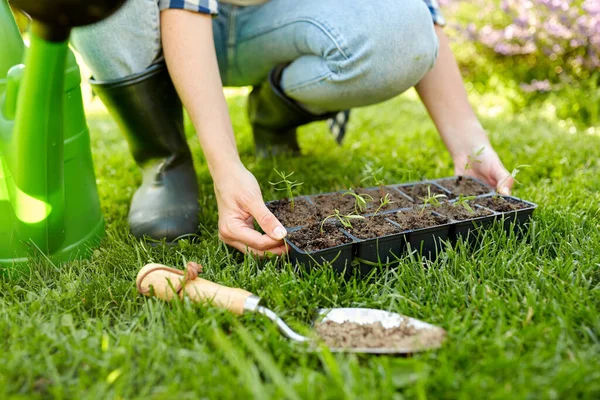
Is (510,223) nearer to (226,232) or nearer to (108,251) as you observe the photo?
(226,232)

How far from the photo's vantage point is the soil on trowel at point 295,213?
1.33 m

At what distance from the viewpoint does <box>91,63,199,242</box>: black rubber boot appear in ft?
4.80

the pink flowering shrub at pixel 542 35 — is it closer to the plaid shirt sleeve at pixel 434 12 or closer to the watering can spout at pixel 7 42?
the plaid shirt sleeve at pixel 434 12

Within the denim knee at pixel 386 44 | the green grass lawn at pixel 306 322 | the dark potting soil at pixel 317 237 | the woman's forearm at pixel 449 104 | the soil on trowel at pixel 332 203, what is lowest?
the green grass lawn at pixel 306 322

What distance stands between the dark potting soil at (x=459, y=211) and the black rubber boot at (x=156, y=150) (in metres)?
0.65

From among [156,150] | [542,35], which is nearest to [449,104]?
[156,150]

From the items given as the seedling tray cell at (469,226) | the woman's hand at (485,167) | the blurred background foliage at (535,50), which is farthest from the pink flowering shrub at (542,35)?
the seedling tray cell at (469,226)

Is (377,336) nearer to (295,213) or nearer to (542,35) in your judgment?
(295,213)

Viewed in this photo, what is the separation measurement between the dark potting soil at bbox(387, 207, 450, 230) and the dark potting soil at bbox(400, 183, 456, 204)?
0.12 metres

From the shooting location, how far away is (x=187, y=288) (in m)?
1.11

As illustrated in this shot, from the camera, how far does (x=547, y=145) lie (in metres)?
2.15

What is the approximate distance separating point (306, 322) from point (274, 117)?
100cm

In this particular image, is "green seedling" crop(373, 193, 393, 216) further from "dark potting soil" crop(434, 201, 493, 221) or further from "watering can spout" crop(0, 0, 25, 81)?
"watering can spout" crop(0, 0, 25, 81)

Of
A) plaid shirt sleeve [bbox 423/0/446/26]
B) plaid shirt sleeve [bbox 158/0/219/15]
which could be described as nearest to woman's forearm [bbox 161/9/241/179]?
plaid shirt sleeve [bbox 158/0/219/15]
